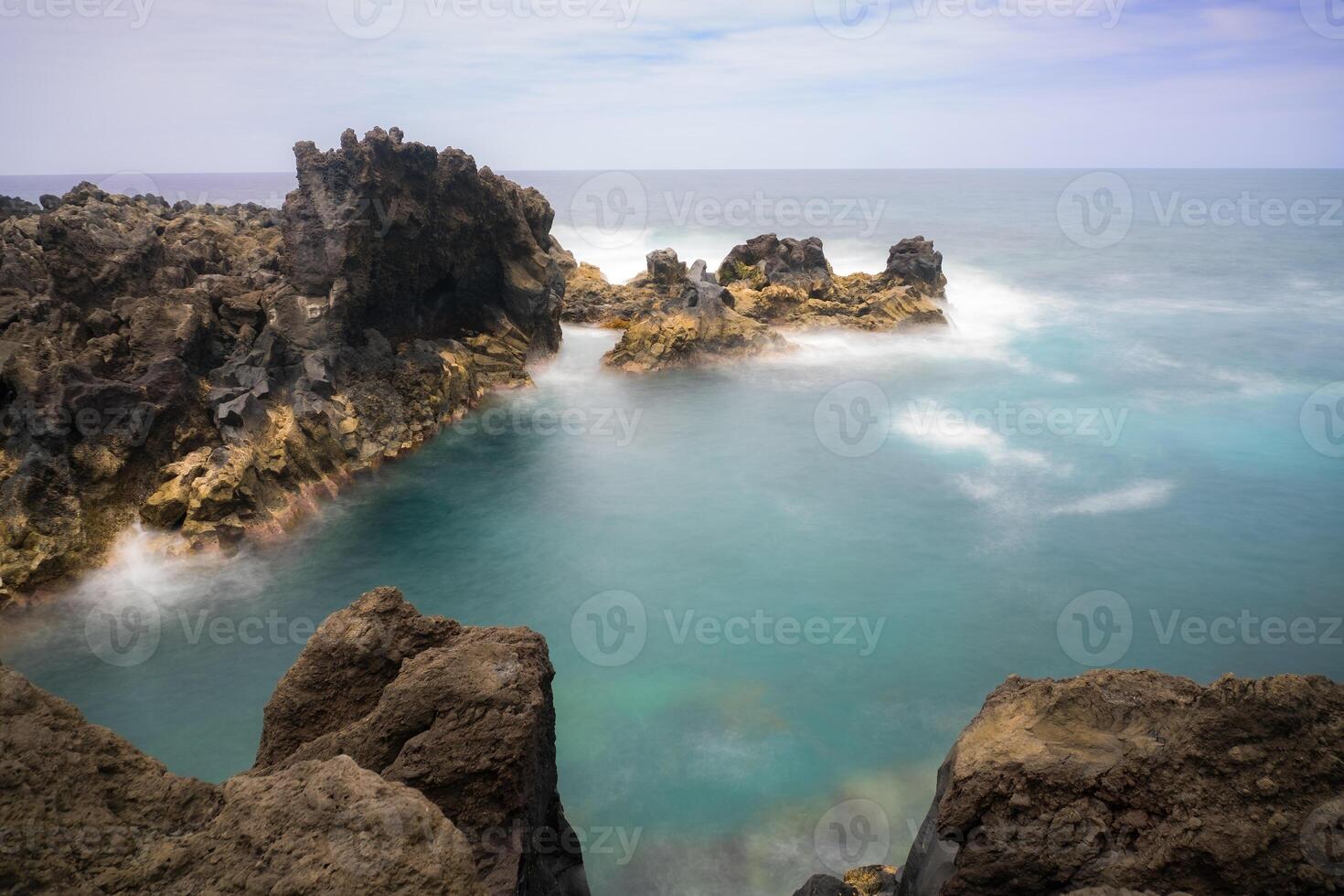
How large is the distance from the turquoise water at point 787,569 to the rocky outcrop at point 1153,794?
4.65 meters

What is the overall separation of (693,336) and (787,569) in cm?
1497

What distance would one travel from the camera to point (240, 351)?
1894 cm

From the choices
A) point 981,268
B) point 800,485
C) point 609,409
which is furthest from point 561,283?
point 981,268

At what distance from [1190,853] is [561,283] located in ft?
88.1

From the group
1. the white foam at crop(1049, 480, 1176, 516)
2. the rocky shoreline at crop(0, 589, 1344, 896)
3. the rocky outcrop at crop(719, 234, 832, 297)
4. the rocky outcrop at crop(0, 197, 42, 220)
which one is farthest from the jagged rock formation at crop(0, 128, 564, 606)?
the white foam at crop(1049, 480, 1176, 516)

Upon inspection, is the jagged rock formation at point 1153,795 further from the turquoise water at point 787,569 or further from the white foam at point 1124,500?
the white foam at point 1124,500

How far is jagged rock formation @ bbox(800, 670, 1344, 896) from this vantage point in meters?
4.94

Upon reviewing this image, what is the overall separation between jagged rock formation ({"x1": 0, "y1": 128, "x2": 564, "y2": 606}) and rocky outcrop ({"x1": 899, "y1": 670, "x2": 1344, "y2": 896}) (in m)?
15.2

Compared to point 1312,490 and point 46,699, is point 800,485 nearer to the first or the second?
point 1312,490

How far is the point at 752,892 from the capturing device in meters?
9.45

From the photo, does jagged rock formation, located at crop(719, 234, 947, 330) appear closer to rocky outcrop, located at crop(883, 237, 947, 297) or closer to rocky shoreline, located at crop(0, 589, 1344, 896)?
rocky outcrop, located at crop(883, 237, 947, 297)

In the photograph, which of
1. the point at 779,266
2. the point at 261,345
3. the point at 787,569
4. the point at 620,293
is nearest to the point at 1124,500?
the point at 787,569

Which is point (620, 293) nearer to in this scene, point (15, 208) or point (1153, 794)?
point (15, 208)

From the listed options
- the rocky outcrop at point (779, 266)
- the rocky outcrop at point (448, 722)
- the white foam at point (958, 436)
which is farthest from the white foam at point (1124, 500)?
the rocky outcrop at point (779, 266)
